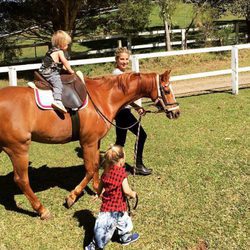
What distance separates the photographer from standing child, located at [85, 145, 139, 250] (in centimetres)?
432

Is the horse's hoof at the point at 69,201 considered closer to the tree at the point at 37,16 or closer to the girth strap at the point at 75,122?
the girth strap at the point at 75,122

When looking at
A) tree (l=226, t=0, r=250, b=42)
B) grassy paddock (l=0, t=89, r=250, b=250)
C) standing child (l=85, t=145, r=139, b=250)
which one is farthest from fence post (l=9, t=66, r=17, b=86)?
tree (l=226, t=0, r=250, b=42)

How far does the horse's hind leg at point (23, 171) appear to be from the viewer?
5043 mm

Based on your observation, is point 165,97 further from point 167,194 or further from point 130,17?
point 130,17

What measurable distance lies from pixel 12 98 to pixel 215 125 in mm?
5226

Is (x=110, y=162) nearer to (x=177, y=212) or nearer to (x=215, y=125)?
(x=177, y=212)

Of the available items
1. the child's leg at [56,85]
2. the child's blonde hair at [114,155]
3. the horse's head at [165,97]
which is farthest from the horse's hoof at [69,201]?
the horse's head at [165,97]

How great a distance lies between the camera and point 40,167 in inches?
286

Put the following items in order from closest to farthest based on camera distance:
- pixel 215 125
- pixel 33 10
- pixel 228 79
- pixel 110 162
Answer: pixel 110 162 < pixel 215 125 < pixel 228 79 < pixel 33 10

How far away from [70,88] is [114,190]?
1.54 metres

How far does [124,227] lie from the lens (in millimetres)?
4586

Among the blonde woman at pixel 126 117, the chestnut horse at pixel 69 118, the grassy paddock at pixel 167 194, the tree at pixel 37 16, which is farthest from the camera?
the tree at pixel 37 16

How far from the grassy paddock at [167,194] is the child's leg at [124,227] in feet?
0.44

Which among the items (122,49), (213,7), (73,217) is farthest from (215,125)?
(213,7)
